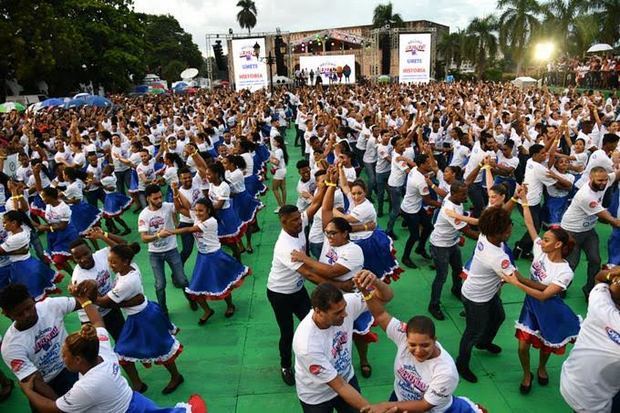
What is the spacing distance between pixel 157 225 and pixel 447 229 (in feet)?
10.6

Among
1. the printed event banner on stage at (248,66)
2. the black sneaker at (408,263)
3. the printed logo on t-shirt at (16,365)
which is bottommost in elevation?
the black sneaker at (408,263)

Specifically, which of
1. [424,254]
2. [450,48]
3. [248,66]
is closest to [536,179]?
[424,254]

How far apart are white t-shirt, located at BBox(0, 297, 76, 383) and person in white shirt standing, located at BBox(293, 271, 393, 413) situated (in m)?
1.86

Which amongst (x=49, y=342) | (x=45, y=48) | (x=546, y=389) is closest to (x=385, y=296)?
(x=546, y=389)

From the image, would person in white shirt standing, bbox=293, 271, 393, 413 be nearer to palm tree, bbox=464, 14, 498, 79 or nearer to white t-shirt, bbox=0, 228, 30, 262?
white t-shirt, bbox=0, 228, 30, 262

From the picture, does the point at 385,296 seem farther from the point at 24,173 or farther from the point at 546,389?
the point at 24,173

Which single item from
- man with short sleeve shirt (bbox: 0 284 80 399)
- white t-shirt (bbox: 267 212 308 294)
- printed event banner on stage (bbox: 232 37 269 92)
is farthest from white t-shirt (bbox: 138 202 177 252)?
printed event banner on stage (bbox: 232 37 269 92)

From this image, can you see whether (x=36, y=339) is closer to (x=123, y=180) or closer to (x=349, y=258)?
(x=349, y=258)

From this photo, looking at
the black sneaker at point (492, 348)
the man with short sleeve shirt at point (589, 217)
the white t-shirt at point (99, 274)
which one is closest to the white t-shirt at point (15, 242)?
the white t-shirt at point (99, 274)

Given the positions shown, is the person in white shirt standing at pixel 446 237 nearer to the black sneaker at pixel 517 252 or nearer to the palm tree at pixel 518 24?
the black sneaker at pixel 517 252

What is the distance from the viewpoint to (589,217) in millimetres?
4996

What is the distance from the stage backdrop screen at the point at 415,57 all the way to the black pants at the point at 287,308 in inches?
1100

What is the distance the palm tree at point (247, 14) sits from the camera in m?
54.8

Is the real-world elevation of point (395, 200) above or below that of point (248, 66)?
below
